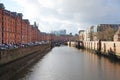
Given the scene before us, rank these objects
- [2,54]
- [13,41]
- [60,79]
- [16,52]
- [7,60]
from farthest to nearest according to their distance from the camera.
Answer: [13,41], [16,52], [7,60], [2,54], [60,79]

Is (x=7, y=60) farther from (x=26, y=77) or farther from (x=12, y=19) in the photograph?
(x=12, y=19)

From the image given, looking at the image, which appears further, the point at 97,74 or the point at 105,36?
the point at 105,36

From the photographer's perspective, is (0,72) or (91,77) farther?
(91,77)

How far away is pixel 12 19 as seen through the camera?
303 ft

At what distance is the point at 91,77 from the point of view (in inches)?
1585

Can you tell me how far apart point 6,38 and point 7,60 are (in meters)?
36.3

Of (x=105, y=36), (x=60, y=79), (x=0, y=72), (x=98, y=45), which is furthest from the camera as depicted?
(x=105, y=36)

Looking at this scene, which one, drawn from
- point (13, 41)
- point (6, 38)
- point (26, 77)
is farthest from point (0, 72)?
point (13, 41)

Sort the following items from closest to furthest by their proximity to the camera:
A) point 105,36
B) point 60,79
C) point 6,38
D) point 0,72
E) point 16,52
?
point 0,72 < point 60,79 < point 16,52 < point 6,38 < point 105,36

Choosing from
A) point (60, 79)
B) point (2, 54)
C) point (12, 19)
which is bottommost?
point (60, 79)

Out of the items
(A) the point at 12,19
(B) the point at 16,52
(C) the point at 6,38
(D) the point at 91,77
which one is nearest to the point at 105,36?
(A) the point at 12,19

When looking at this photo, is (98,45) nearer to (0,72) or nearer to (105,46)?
(105,46)

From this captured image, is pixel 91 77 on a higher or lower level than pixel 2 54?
lower

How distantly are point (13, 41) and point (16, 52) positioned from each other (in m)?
37.8
